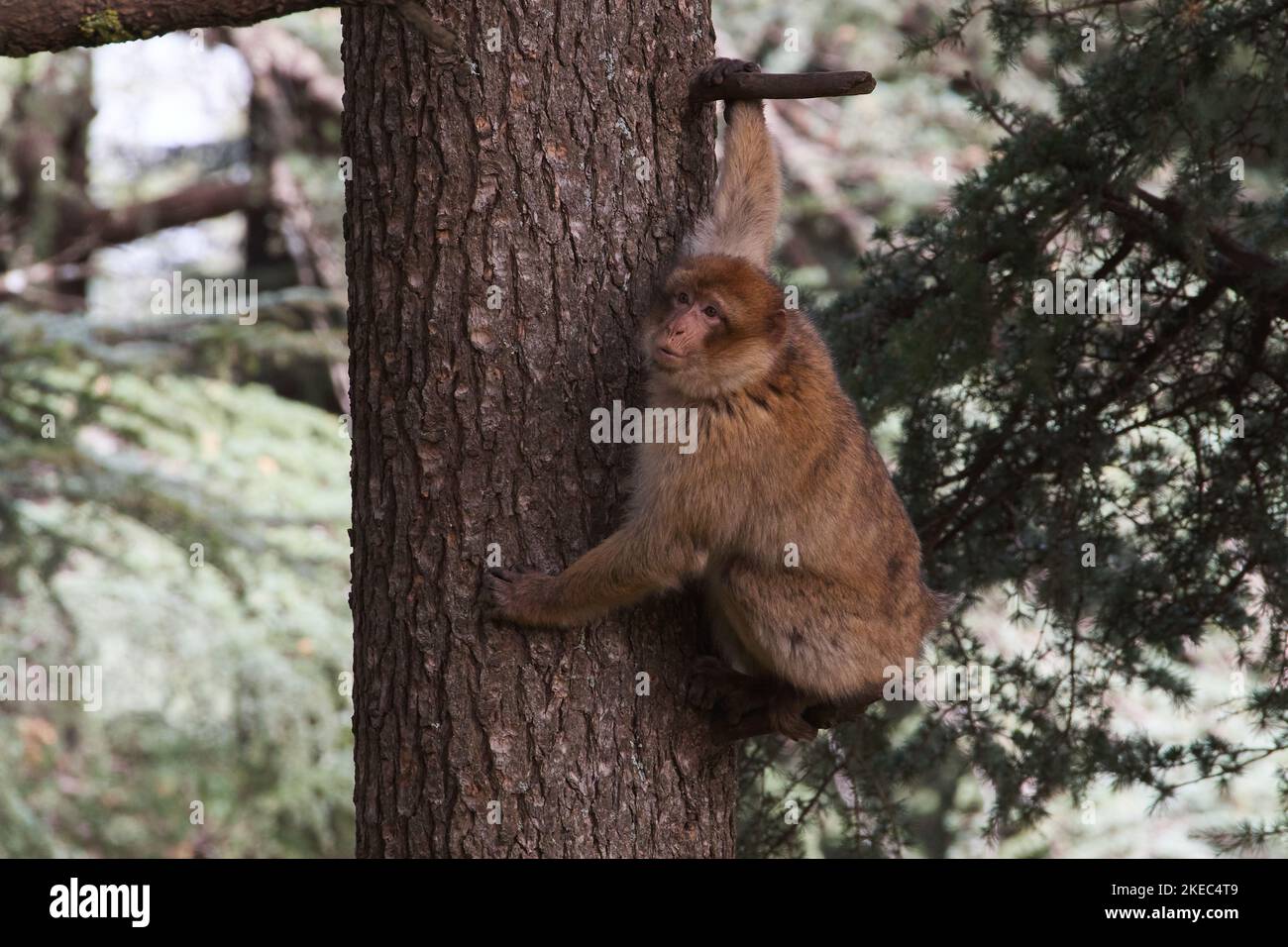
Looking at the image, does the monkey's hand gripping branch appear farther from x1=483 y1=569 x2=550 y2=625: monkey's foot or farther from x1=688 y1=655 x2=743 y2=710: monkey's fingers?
x1=688 y1=655 x2=743 y2=710: monkey's fingers

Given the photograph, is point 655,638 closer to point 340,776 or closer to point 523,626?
point 523,626

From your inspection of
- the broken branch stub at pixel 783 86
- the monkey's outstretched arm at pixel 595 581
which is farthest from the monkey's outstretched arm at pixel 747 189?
the monkey's outstretched arm at pixel 595 581

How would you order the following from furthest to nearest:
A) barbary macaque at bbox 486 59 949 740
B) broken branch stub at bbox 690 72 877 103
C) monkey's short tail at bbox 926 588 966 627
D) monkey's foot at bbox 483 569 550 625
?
monkey's short tail at bbox 926 588 966 627
broken branch stub at bbox 690 72 877 103
barbary macaque at bbox 486 59 949 740
monkey's foot at bbox 483 569 550 625

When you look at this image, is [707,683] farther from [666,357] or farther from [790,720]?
[666,357]

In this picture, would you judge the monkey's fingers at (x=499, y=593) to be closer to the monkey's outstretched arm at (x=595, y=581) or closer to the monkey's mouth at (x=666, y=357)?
the monkey's outstretched arm at (x=595, y=581)

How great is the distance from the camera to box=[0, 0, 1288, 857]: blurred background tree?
4914 mm

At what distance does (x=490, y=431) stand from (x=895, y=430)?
550 cm

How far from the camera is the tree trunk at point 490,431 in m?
3.63

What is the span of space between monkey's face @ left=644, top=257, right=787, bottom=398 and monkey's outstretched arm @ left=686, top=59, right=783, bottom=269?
0.35 meters

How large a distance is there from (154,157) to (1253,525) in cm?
1198

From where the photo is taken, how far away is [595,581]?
3650 millimetres

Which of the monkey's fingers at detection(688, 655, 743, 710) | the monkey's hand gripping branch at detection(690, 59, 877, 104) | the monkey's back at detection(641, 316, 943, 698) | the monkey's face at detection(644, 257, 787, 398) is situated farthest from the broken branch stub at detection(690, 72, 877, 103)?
the monkey's fingers at detection(688, 655, 743, 710)

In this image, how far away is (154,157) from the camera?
13836mm

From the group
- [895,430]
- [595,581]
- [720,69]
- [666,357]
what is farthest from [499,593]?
[895,430]
